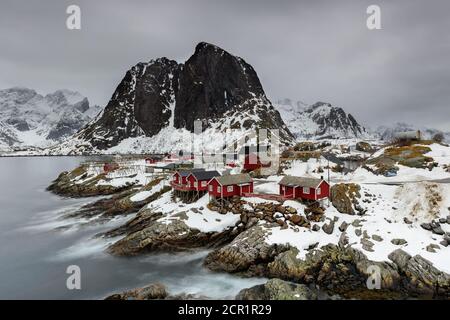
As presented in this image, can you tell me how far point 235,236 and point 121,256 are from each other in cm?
1486

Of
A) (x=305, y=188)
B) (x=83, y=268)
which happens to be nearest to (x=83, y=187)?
(x=83, y=268)

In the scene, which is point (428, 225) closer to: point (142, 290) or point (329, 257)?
point (329, 257)

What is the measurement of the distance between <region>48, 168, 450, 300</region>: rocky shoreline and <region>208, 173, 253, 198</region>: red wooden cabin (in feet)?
6.61

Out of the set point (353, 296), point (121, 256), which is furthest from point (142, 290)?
point (353, 296)

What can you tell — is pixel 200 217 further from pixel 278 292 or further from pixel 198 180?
pixel 278 292

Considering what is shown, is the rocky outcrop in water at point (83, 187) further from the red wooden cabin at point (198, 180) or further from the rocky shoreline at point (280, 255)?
the red wooden cabin at point (198, 180)

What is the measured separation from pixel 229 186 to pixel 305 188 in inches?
465

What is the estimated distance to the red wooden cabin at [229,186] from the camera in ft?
140

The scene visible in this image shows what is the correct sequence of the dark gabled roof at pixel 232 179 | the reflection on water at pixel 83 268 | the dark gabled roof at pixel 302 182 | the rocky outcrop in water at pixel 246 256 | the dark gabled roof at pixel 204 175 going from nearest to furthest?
the reflection on water at pixel 83 268, the rocky outcrop in water at pixel 246 256, the dark gabled roof at pixel 302 182, the dark gabled roof at pixel 232 179, the dark gabled roof at pixel 204 175

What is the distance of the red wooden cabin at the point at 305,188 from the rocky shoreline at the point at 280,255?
1876 millimetres

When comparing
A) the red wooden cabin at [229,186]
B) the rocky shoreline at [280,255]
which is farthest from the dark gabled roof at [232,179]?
the rocky shoreline at [280,255]

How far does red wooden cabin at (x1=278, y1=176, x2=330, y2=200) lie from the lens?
3853 cm

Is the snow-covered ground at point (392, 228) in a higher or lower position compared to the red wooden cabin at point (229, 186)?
lower
